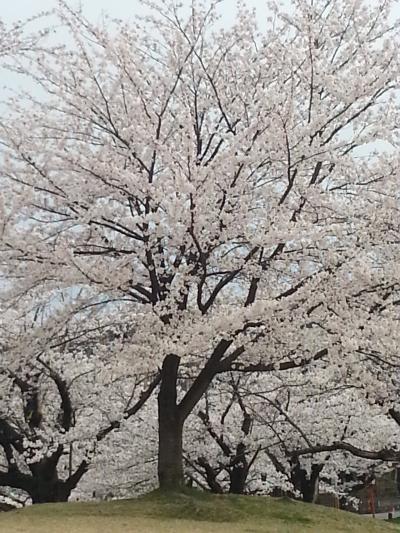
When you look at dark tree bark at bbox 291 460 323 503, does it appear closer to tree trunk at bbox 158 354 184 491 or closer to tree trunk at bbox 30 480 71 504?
tree trunk at bbox 30 480 71 504

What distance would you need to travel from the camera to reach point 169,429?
797 cm

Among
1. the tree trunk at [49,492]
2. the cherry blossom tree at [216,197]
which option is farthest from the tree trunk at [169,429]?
the tree trunk at [49,492]

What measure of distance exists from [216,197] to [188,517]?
10.6 ft

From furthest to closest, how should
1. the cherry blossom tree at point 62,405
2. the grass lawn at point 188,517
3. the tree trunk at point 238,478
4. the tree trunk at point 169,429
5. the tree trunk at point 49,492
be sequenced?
the tree trunk at point 238,478 → the tree trunk at point 49,492 → the cherry blossom tree at point 62,405 → the tree trunk at point 169,429 → the grass lawn at point 188,517

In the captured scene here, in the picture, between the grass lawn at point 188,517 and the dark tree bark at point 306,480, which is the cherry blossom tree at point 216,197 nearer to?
the grass lawn at point 188,517

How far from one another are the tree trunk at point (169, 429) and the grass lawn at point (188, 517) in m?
0.27

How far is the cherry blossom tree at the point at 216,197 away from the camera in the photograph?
22.4 ft

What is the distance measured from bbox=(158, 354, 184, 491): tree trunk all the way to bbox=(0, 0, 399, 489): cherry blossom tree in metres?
0.02

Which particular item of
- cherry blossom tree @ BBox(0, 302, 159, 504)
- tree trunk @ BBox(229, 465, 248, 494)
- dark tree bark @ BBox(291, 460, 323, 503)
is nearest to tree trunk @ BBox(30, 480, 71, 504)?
cherry blossom tree @ BBox(0, 302, 159, 504)

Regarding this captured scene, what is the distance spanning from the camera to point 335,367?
711 cm

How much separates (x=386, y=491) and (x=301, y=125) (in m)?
24.0

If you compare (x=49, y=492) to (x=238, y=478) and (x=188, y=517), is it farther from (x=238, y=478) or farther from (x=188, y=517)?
(x=188, y=517)

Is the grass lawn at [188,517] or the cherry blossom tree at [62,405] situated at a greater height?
the cherry blossom tree at [62,405]

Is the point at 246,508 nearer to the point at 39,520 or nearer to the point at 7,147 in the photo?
the point at 39,520
